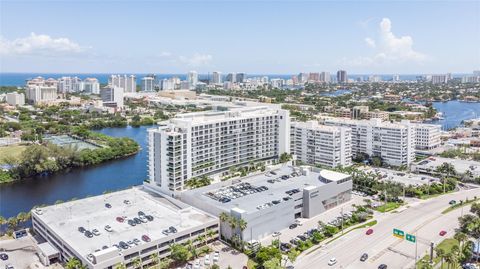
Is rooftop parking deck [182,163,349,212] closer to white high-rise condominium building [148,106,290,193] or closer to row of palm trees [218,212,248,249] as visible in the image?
row of palm trees [218,212,248,249]

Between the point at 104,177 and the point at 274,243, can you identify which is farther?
the point at 104,177

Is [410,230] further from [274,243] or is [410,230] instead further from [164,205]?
[164,205]

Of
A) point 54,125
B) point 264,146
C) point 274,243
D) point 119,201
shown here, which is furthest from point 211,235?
point 54,125

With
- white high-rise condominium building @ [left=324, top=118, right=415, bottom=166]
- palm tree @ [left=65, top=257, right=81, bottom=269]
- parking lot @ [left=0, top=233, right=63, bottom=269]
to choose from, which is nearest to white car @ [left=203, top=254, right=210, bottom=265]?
palm tree @ [left=65, top=257, right=81, bottom=269]

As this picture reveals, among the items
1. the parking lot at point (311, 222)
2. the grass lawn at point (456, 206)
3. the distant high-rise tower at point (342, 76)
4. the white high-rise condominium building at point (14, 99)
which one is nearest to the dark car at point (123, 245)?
the parking lot at point (311, 222)

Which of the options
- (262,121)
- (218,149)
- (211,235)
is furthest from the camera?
(262,121)

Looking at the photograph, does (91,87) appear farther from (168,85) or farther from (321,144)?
(321,144)

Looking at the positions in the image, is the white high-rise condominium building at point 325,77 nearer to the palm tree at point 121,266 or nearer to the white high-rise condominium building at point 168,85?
the white high-rise condominium building at point 168,85
